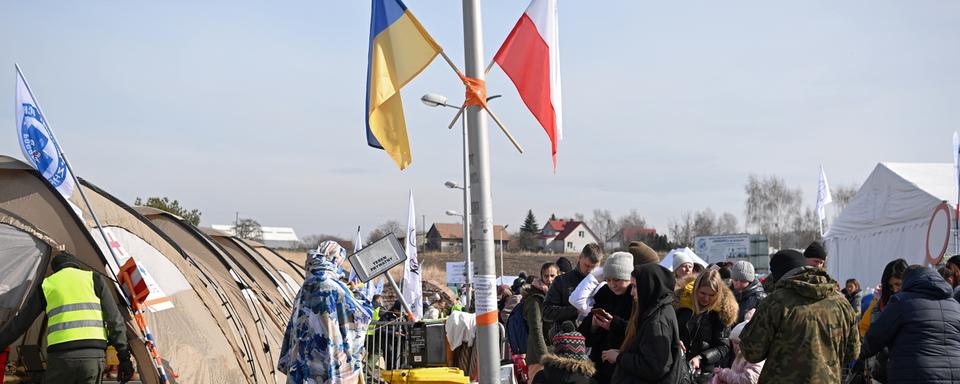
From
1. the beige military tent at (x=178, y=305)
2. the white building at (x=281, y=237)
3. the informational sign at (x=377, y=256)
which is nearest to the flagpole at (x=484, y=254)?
the informational sign at (x=377, y=256)

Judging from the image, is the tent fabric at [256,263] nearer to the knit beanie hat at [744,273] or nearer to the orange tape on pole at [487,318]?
the knit beanie hat at [744,273]

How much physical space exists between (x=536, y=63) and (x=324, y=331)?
275 centimetres

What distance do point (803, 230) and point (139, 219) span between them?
9712 centimetres

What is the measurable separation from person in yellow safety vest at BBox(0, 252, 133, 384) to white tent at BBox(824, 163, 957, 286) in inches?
689

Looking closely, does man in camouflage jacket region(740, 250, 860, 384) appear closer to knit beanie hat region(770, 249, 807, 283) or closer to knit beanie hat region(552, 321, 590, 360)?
knit beanie hat region(770, 249, 807, 283)

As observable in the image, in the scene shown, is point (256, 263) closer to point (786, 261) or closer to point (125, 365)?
point (125, 365)

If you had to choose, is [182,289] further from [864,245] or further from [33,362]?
[864,245]

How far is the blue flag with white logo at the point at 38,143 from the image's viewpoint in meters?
9.34

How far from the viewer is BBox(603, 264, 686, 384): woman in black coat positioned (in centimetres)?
560

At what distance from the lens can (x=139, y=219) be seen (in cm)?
1108

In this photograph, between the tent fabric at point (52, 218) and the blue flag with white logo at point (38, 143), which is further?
the blue flag with white logo at point (38, 143)

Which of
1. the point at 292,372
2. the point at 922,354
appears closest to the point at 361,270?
the point at 292,372

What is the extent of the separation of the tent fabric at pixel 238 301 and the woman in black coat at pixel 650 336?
644cm

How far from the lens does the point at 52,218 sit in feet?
30.6
